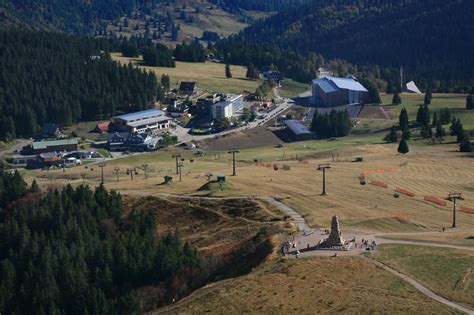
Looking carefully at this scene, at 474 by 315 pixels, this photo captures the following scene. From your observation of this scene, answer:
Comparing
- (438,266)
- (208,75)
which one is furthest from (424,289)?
(208,75)

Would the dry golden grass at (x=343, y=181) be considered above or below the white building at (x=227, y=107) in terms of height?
below

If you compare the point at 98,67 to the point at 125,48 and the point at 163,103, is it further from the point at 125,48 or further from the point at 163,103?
the point at 125,48

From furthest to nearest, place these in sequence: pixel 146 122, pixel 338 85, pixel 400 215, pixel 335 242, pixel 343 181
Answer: pixel 338 85 < pixel 146 122 < pixel 343 181 < pixel 400 215 < pixel 335 242

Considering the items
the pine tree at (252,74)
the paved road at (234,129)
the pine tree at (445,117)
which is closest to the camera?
the pine tree at (445,117)

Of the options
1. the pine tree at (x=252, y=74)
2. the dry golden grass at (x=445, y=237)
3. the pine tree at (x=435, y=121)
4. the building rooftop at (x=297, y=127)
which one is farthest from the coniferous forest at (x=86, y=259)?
the pine tree at (x=252, y=74)

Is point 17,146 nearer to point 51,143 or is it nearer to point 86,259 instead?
point 51,143

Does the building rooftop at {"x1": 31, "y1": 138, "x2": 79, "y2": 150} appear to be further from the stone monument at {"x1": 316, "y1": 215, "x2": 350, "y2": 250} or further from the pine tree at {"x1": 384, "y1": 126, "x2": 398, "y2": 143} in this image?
the stone monument at {"x1": 316, "y1": 215, "x2": 350, "y2": 250}

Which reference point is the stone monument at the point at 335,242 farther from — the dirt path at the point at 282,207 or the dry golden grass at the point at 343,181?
the dry golden grass at the point at 343,181

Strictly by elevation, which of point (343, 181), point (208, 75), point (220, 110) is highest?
point (208, 75)
